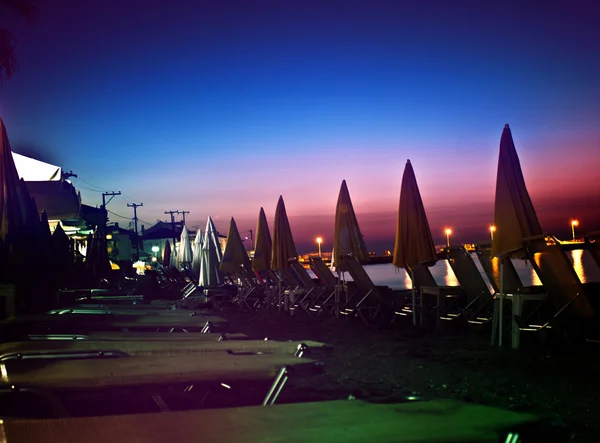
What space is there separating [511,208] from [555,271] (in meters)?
0.89

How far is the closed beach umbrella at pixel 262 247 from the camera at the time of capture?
47.8 feet

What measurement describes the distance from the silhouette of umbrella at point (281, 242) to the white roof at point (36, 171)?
5838 millimetres

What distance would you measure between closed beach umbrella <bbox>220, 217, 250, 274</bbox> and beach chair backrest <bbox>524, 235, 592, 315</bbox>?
1105cm

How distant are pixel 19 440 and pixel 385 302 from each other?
9.00m

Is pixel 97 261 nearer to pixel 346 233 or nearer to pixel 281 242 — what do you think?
pixel 281 242

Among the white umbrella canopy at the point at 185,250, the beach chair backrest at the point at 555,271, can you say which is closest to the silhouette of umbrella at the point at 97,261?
the white umbrella canopy at the point at 185,250

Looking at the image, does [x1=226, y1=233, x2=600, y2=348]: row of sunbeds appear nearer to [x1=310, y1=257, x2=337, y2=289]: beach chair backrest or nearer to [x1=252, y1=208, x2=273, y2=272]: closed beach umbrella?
[x1=310, y1=257, x2=337, y2=289]: beach chair backrest

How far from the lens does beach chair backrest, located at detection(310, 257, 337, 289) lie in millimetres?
11758

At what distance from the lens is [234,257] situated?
53.9 feet

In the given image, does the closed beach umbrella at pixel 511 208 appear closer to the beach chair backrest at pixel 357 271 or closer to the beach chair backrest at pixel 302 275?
the beach chair backrest at pixel 357 271

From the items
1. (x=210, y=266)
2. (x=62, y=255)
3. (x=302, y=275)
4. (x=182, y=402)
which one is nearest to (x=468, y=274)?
(x=302, y=275)

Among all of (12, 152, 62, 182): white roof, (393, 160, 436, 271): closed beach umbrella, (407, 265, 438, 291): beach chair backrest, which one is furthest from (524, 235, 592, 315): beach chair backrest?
(12, 152, 62, 182): white roof

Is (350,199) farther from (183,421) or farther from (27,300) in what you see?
(183,421)

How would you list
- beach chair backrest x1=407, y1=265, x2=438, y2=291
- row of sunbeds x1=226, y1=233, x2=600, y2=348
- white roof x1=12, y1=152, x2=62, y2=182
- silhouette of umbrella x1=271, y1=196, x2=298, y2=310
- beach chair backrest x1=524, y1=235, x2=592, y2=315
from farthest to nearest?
1. white roof x1=12, y1=152, x2=62, y2=182
2. silhouette of umbrella x1=271, y1=196, x2=298, y2=310
3. beach chair backrest x1=407, y1=265, x2=438, y2=291
4. row of sunbeds x1=226, y1=233, x2=600, y2=348
5. beach chair backrest x1=524, y1=235, x2=592, y2=315
